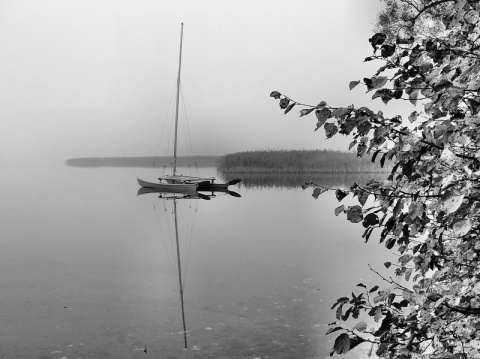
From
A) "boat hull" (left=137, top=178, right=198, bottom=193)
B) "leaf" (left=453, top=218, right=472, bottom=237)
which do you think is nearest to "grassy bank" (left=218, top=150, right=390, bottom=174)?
"boat hull" (left=137, top=178, right=198, bottom=193)

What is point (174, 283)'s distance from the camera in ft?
34.4

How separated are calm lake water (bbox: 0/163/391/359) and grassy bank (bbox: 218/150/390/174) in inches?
836

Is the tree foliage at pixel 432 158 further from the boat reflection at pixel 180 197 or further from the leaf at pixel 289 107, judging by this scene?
the boat reflection at pixel 180 197

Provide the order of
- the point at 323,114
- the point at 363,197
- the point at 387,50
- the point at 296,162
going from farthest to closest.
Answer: the point at 296,162
the point at 363,197
the point at 387,50
the point at 323,114

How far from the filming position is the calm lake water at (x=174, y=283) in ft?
22.7

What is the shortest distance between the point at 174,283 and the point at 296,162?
111 ft

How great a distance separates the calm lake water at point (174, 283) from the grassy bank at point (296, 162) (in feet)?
69.7

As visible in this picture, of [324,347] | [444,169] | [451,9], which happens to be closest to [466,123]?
[444,169]

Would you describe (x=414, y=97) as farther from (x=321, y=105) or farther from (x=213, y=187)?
(x=213, y=187)

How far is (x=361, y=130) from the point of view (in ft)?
9.55

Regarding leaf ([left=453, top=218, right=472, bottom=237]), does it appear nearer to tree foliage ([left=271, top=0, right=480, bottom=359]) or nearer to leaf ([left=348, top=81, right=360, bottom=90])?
tree foliage ([left=271, top=0, right=480, bottom=359])

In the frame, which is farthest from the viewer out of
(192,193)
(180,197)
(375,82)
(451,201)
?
(192,193)

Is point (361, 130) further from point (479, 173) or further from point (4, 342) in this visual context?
point (4, 342)

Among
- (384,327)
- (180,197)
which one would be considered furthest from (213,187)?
(384,327)
